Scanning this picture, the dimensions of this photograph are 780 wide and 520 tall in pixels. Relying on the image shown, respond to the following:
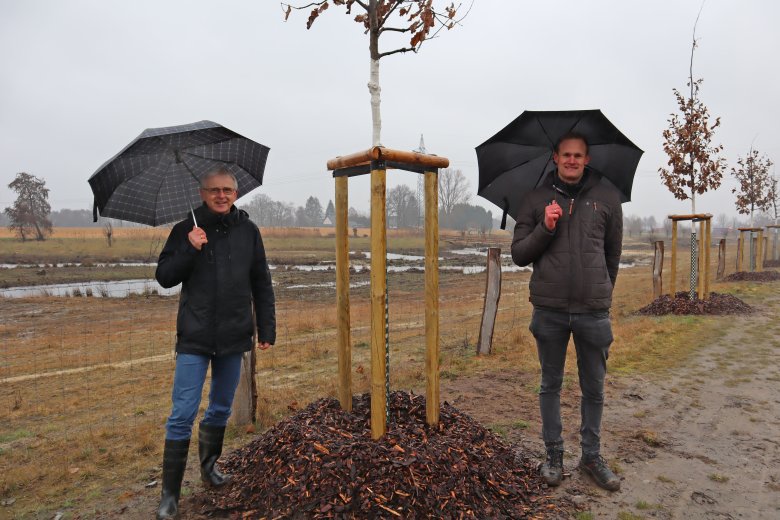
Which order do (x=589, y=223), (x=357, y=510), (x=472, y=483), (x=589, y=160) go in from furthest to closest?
1. (x=589, y=160)
2. (x=589, y=223)
3. (x=472, y=483)
4. (x=357, y=510)

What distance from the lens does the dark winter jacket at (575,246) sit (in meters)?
3.21

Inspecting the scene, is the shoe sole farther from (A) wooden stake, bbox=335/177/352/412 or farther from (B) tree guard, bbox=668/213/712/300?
(B) tree guard, bbox=668/213/712/300

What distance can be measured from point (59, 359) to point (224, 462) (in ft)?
27.9

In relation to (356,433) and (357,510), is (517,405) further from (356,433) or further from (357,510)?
(357,510)

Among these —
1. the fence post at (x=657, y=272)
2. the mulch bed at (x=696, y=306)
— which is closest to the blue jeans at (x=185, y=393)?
the mulch bed at (x=696, y=306)

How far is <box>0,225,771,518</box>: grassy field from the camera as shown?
3916 millimetres

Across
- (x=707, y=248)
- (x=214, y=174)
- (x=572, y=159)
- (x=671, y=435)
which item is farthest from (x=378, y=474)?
(x=707, y=248)

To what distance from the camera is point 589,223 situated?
323 cm

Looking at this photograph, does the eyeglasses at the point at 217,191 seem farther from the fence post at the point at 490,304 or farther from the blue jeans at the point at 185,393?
the fence post at the point at 490,304

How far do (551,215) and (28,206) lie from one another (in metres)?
62.3

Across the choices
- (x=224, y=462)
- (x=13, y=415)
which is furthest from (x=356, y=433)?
(x=13, y=415)

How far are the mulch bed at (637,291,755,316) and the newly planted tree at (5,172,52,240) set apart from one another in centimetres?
5933

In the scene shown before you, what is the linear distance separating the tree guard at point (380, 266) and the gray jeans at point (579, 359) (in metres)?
0.78

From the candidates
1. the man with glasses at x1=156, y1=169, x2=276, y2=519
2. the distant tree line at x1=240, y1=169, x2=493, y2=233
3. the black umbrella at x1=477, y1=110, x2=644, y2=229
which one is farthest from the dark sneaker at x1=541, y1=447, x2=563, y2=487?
the distant tree line at x1=240, y1=169, x2=493, y2=233
